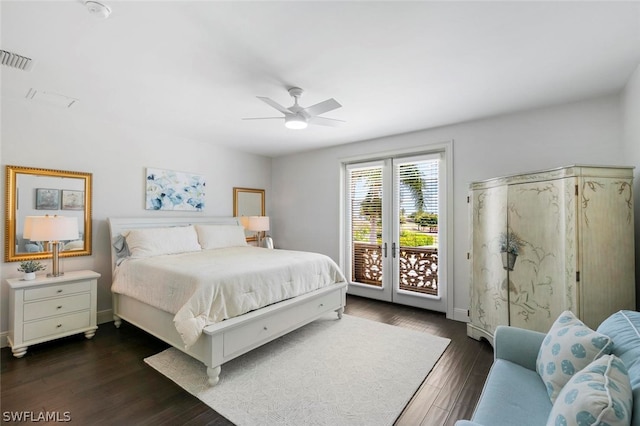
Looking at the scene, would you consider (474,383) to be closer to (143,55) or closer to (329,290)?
(329,290)

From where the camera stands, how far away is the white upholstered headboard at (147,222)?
11.6 feet

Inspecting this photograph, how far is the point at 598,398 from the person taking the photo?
35.9 inches

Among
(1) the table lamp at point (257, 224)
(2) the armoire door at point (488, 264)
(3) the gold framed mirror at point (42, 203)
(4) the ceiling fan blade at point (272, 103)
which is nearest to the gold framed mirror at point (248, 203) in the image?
(1) the table lamp at point (257, 224)

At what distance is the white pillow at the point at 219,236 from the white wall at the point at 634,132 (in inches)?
183

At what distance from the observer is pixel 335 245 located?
4969 millimetres

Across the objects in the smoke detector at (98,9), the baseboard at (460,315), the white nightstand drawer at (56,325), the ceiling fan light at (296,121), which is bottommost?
the baseboard at (460,315)

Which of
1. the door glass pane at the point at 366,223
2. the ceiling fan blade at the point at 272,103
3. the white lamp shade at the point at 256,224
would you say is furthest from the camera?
the white lamp shade at the point at 256,224

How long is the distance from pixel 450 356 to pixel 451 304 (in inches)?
44.8

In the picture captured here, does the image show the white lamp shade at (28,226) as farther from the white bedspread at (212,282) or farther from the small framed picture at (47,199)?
the white bedspread at (212,282)

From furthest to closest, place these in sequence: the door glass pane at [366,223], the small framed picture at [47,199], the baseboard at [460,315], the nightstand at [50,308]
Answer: the door glass pane at [366,223] < the baseboard at [460,315] < the small framed picture at [47,199] < the nightstand at [50,308]

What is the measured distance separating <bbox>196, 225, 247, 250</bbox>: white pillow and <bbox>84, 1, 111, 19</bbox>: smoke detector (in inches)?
118

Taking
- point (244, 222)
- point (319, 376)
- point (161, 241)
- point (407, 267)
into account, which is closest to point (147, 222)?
point (161, 241)

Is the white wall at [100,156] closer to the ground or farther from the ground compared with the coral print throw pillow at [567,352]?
farther from the ground

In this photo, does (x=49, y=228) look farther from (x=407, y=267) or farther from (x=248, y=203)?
(x=407, y=267)
